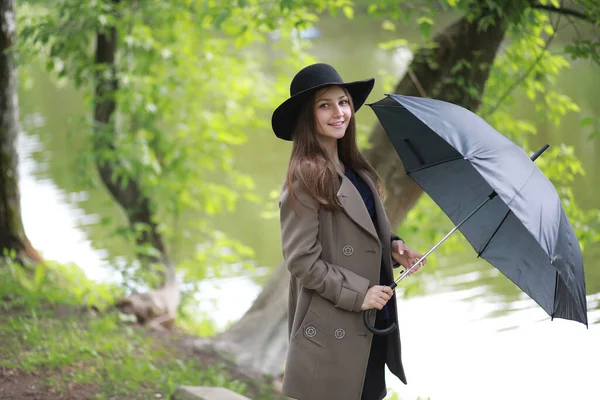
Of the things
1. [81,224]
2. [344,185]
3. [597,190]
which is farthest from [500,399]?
[81,224]

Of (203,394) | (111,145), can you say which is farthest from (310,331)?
(111,145)

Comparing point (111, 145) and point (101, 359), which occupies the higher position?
point (111, 145)

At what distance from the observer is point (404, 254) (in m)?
2.54

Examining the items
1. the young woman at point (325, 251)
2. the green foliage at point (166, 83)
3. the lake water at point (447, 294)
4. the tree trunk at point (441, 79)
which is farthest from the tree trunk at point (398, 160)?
the young woman at point (325, 251)

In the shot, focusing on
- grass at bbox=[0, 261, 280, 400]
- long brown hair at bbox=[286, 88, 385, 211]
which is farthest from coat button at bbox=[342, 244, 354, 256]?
grass at bbox=[0, 261, 280, 400]

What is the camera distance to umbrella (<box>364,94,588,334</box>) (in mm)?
2209

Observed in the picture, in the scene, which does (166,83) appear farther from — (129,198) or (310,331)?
(310,331)

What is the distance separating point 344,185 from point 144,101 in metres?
3.73

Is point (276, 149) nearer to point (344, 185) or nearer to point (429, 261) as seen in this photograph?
point (429, 261)

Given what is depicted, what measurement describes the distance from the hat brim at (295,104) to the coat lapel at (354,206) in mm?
299

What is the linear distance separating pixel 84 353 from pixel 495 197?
2.64 metres

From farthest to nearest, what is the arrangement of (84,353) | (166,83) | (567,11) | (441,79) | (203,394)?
1. (166,83)
2. (441,79)
3. (84,353)
4. (567,11)
5. (203,394)

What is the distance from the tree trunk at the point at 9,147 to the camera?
541 cm

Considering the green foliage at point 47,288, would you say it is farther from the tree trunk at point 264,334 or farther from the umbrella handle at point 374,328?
the umbrella handle at point 374,328
